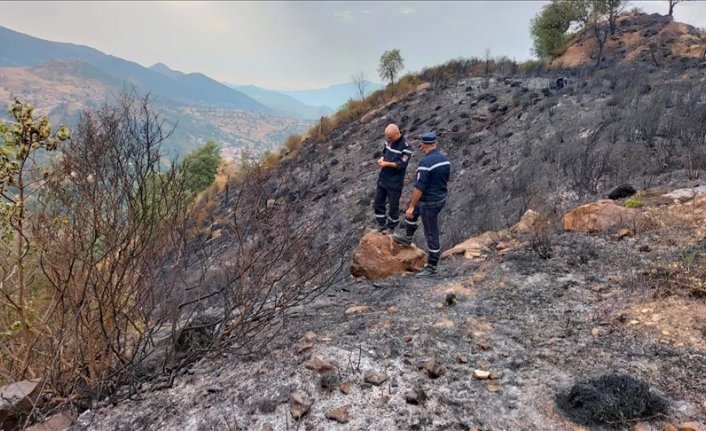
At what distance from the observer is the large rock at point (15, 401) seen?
3.21 metres

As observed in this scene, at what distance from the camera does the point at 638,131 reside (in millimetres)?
8844

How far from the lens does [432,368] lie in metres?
2.98

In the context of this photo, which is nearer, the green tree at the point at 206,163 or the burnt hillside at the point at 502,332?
the burnt hillside at the point at 502,332

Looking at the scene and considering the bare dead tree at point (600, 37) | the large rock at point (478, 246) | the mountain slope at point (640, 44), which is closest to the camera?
the large rock at point (478, 246)

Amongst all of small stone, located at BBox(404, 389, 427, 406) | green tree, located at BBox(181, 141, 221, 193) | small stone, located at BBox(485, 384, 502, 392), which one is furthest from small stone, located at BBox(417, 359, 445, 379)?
green tree, located at BBox(181, 141, 221, 193)

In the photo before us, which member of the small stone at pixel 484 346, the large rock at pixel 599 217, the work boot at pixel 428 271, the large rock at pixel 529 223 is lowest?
the work boot at pixel 428 271

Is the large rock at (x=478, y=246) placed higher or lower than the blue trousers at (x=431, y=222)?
lower

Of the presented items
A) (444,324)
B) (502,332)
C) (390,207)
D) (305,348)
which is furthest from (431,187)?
(305,348)

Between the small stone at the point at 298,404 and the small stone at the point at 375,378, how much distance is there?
444mm

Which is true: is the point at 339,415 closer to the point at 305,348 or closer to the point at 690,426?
the point at 305,348

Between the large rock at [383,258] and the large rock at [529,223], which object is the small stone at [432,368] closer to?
the large rock at [383,258]

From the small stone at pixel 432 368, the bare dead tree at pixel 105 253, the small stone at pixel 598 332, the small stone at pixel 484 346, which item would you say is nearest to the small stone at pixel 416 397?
the small stone at pixel 432 368

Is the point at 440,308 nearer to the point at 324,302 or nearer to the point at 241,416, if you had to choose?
the point at 324,302

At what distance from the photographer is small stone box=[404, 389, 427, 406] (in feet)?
8.82
